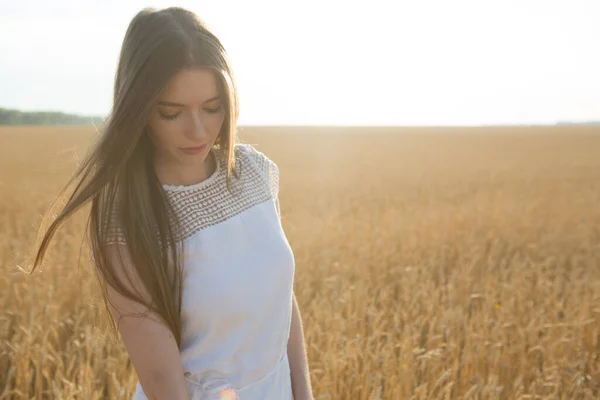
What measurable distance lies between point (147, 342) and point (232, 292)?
0.20 m

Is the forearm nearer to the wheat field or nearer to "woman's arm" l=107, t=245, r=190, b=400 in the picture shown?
"woman's arm" l=107, t=245, r=190, b=400

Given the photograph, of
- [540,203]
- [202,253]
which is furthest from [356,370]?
[540,203]

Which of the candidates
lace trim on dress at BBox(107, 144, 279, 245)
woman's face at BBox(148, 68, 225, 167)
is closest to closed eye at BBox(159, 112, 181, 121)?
woman's face at BBox(148, 68, 225, 167)

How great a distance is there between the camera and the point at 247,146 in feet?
5.27

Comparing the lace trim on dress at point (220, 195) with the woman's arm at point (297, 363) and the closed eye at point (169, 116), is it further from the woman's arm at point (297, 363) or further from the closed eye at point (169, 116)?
the woman's arm at point (297, 363)

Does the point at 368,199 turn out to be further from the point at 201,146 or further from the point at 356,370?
the point at 201,146

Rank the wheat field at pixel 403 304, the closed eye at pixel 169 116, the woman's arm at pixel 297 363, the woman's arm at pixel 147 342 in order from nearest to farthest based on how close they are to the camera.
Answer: the woman's arm at pixel 147 342, the closed eye at pixel 169 116, the woman's arm at pixel 297 363, the wheat field at pixel 403 304

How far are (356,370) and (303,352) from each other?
1.08 meters

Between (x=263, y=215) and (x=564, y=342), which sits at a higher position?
(x=263, y=215)

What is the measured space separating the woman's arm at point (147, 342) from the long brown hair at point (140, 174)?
0.6 inches

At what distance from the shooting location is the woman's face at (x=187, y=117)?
1.23 m

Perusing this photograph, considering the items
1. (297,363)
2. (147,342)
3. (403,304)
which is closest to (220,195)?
(147,342)

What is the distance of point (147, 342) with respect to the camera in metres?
1.16

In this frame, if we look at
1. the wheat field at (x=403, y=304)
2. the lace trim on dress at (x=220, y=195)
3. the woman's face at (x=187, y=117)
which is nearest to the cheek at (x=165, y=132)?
the woman's face at (x=187, y=117)
